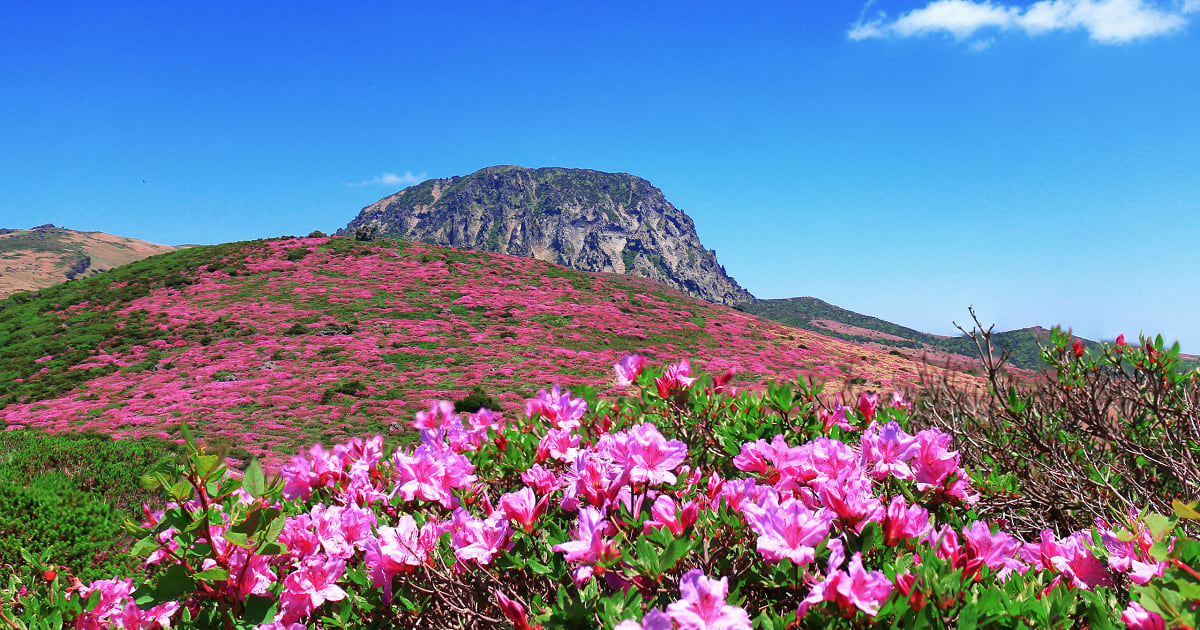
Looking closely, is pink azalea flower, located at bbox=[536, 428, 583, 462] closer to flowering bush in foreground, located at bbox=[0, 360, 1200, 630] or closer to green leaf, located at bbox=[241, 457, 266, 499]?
flowering bush in foreground, located at bbox=[0, 360, 1200, 630]

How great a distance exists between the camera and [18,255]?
93.7m

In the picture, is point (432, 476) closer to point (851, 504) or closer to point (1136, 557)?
point (851, 504)

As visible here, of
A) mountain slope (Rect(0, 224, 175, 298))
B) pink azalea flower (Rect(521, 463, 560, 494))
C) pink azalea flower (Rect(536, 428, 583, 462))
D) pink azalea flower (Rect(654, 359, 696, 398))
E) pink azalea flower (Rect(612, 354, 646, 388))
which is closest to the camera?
pink azalea flower (Rect(521, 463, 560, 494))

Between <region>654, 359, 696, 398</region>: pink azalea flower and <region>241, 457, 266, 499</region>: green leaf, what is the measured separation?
1505mm

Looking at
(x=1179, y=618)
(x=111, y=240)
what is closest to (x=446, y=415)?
(x=1179, y=618)

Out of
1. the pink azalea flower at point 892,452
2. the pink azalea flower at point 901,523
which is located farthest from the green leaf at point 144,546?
the pink azalea flower at point 892,452

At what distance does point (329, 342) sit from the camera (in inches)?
752

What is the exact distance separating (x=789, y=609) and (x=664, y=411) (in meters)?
1.40

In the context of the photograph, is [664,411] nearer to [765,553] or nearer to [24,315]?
[765,553]

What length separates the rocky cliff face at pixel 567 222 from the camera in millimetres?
152250

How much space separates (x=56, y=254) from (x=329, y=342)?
120 meters

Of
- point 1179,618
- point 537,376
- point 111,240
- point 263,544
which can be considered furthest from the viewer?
point 111,240

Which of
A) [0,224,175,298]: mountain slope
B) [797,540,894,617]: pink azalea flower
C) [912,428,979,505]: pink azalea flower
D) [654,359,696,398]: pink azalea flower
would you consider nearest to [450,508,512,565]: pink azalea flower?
[797,540,894,617]: pink azalea flower

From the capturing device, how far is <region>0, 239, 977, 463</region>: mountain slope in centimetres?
1298
